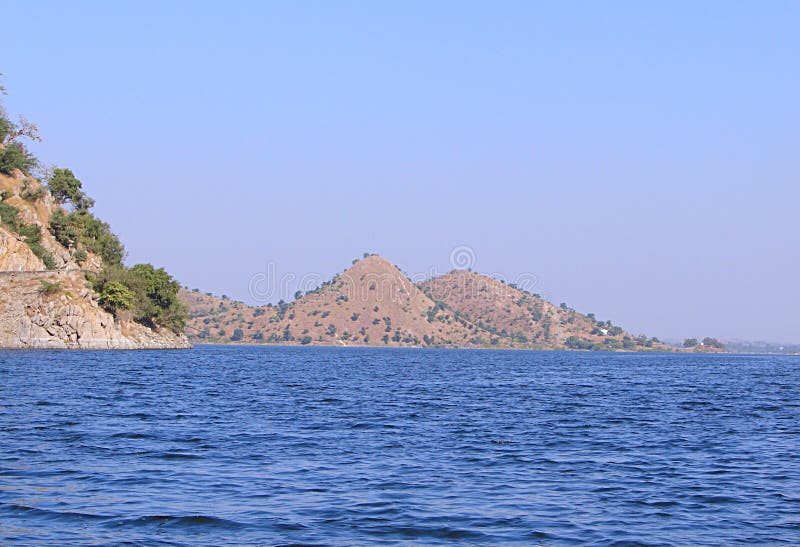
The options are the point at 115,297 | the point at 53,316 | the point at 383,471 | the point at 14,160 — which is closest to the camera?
the point at 383,471

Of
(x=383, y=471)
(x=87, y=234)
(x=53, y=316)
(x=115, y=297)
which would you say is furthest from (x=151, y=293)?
(x=383, y=471)

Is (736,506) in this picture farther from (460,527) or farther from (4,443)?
(4,443)

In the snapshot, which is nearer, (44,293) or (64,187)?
(44,293)

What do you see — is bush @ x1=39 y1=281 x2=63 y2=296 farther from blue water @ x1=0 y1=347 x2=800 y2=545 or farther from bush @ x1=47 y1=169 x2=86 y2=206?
blue water @ x1=0 y1=347 x2=800 y2=545

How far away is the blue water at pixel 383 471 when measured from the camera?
726 inches

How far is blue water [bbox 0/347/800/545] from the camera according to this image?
60.5 feet

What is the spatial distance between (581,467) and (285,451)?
932 cm

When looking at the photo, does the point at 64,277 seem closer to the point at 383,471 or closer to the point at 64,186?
the point at 64,186

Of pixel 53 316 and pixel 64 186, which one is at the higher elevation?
pixel 64 186

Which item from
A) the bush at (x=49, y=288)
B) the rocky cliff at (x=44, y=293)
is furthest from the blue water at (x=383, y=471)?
the bush at (x=49, y=288)

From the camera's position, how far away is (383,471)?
2502 cm

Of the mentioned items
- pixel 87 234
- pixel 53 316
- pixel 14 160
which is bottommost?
pixel 53 316

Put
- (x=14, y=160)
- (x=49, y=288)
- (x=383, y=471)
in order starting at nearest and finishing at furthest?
(x=383, y=471)
(x=49, y=288)
(x=14, y=160)

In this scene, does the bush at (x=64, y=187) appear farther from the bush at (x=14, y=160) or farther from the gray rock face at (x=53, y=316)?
the gray rock face at (x=53, y=316)
